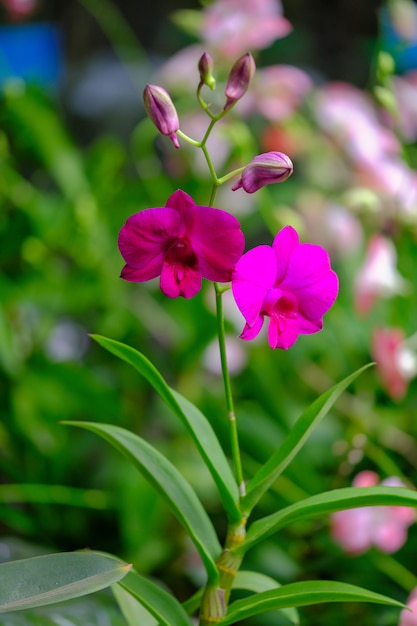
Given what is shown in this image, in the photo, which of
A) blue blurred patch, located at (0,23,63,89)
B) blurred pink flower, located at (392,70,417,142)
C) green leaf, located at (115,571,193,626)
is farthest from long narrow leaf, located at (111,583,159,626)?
blue blurred patch, located at (0,23,63,89)

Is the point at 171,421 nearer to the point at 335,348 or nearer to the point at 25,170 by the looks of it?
the point at 335,348

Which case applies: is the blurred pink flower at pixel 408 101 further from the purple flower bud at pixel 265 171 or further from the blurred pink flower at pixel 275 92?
the purple flower bud at pixel 265 171

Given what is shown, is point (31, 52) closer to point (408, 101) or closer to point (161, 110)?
point (408, 101)

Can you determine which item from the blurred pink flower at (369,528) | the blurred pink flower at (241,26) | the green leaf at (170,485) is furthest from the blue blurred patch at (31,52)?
the green leaf at (170,485)

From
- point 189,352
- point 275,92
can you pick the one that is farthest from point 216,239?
point 275,92

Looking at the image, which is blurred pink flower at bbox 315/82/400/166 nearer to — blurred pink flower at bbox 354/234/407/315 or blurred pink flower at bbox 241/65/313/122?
blurred pink flower at bbox 241/65/313/122
